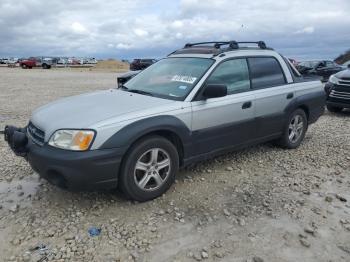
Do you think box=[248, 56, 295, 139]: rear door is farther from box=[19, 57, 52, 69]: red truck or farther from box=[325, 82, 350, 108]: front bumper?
box=[19, 57, 52, 69]: red truck

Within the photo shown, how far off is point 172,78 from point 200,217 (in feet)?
6.21

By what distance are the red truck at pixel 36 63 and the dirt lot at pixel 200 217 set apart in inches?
1830

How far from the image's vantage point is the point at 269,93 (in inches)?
213

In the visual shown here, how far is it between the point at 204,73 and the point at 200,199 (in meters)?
1.57

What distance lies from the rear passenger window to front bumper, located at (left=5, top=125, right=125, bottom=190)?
2.48 m

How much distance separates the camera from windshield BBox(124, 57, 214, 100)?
458cm

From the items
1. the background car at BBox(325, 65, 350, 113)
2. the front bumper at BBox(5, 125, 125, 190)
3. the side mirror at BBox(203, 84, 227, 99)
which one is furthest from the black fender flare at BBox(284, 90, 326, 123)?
the background car at BBox(325, 65, 350, 113)

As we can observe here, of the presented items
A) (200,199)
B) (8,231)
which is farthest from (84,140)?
(200,199)

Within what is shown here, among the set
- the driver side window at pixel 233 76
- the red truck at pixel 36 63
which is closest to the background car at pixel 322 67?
the driver side window at pixel 233 76

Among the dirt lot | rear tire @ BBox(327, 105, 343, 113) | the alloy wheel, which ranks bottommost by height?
the dirt lot

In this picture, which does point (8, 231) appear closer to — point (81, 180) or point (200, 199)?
point (81, 180)

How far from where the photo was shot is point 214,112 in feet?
15.2

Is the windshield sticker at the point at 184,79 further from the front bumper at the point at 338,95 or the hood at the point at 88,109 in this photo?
the front bumper at the point at 338,95

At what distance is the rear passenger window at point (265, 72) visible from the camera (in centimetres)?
532
